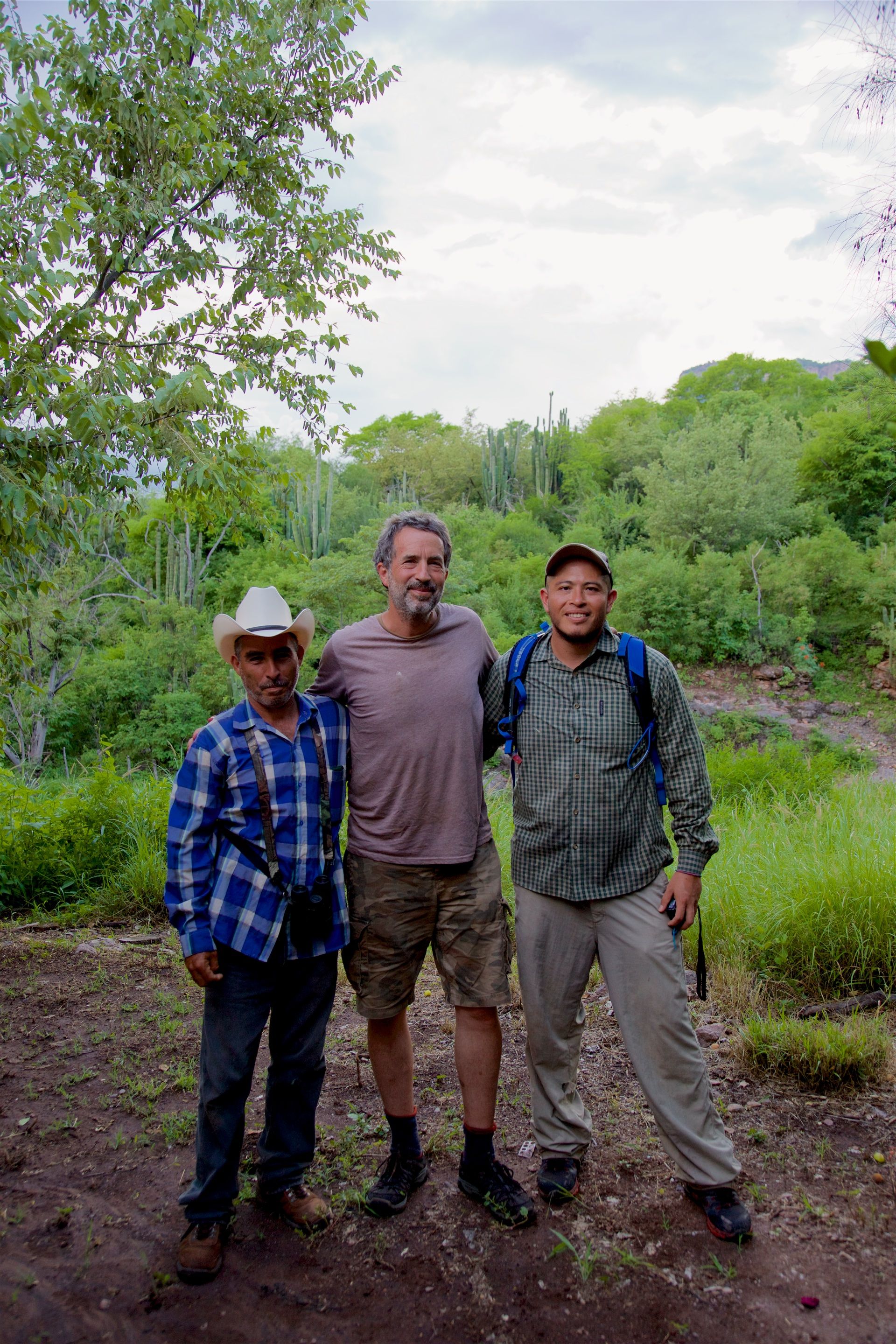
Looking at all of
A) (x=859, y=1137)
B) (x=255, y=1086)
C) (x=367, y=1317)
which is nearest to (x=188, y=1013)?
(x=255, y=1086)

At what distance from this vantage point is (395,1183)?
8.77 feet

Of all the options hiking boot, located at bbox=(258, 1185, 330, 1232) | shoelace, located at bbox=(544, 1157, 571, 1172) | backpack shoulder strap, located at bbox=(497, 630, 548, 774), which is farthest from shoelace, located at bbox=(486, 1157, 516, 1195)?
backpack shoulder strap, located at bbox=(497, 630, 548, 774)

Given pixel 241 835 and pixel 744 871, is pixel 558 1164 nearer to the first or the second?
pixel 241 835

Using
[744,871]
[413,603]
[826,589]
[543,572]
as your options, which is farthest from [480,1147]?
[543,572]

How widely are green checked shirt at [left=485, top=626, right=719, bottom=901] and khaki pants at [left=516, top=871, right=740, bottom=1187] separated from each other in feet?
0.28

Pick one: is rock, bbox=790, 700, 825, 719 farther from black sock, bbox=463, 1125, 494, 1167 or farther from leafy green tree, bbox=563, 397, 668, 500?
black sock, bbox=463, 1125, 494, 1167

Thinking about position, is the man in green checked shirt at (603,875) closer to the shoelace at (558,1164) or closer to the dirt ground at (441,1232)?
the shoelace at (558,1164)

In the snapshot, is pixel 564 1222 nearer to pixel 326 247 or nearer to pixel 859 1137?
pixel 859 1137

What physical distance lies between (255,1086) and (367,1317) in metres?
1.53

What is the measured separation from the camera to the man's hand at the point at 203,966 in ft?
7.53

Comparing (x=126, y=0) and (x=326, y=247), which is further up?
(x=126, y=0)

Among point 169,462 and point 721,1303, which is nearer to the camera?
point 721,1303

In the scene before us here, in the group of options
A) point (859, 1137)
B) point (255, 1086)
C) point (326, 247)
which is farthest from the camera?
point (326, 247)

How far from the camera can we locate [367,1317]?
2.20m
